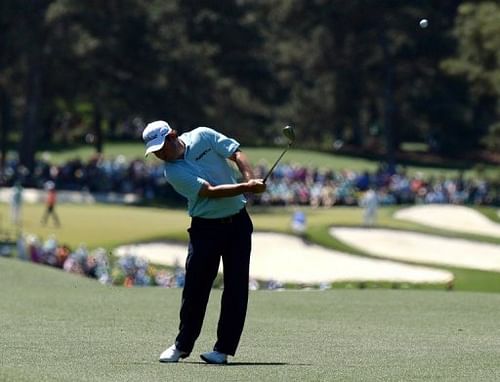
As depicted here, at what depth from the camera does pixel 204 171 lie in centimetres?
995

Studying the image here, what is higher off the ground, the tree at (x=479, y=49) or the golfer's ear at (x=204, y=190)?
the tree at (x=479, y=49)

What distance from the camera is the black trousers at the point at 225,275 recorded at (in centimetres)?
1009

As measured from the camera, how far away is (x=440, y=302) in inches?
607

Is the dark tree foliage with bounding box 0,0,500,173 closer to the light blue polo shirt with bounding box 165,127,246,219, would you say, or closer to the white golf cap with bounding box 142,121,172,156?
the light blue polo shirt with bounding box 165,127,246,219

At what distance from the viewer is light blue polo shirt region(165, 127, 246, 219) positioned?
984cm

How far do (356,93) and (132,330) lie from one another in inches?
2808

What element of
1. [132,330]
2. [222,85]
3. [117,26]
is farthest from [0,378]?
[222,85]

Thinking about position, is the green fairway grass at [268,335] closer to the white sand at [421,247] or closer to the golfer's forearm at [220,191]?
the golfer's forearm at [220,191]

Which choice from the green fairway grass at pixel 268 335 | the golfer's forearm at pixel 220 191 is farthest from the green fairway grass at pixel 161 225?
the golfer's forearm at pixel 220 191

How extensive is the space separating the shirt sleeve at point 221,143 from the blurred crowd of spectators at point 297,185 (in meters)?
47.2

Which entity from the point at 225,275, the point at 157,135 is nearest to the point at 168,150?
the point at 157,135

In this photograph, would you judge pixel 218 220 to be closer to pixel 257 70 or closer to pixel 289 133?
pixel 289 133

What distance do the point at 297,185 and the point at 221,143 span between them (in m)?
49.4

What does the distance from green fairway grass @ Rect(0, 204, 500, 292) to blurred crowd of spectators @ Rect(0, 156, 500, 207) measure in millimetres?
1538
